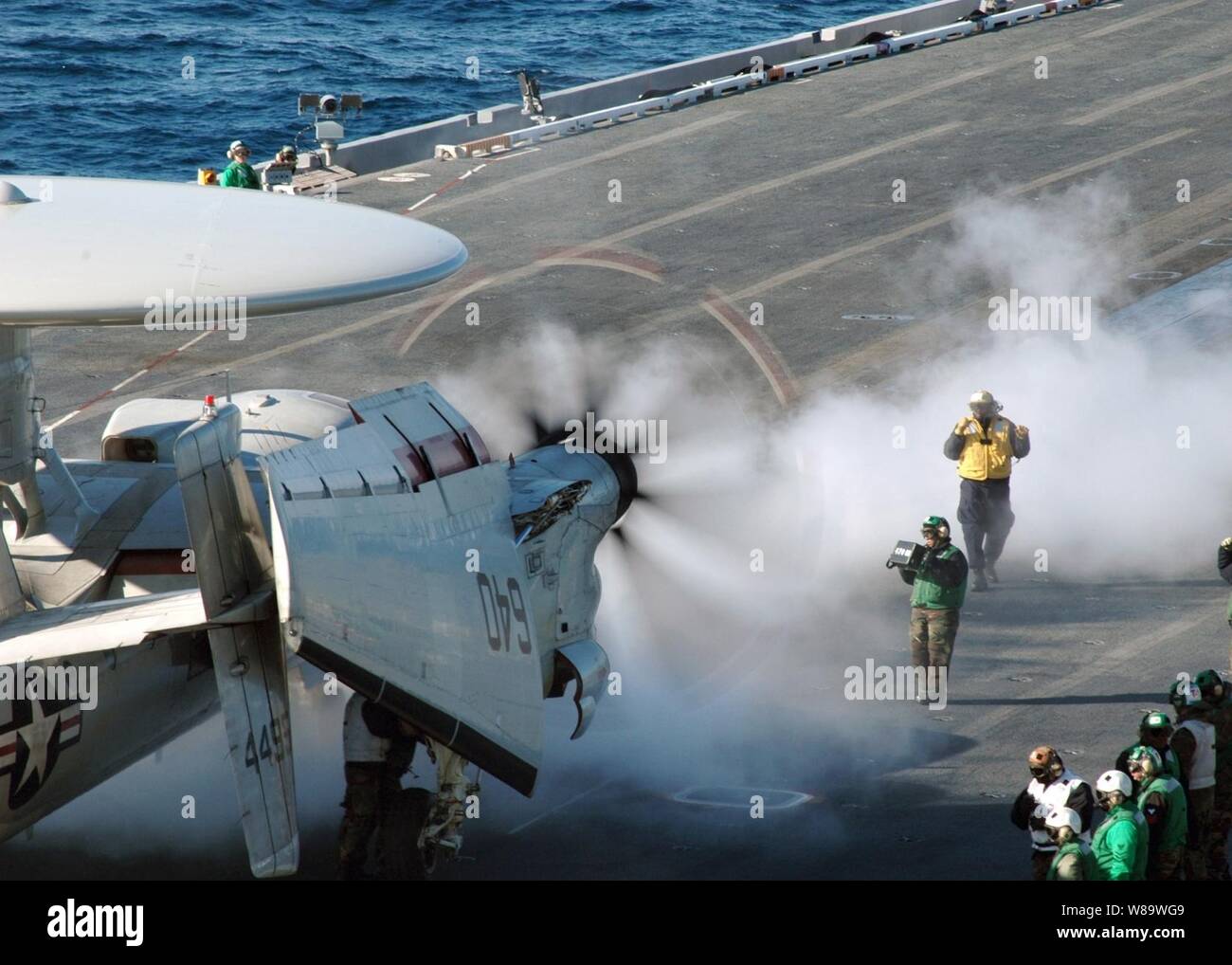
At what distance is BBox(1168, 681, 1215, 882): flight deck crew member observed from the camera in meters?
14.8

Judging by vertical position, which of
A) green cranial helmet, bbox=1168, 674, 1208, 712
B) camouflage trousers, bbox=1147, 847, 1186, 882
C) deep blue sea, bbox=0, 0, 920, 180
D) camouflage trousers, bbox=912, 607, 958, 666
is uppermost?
deep blue sea, bbox=0, 0, 920, 180

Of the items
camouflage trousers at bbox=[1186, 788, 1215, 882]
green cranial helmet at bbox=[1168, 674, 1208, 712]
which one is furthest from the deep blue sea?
camouflage trousers at bbox=[1186, 788, 1215, 882]

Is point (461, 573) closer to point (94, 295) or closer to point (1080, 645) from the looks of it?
point (94, 295)

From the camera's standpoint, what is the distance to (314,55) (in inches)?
2968

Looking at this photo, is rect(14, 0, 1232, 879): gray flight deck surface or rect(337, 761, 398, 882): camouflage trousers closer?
rect(337, 761, 398, 882): camouflage trousers

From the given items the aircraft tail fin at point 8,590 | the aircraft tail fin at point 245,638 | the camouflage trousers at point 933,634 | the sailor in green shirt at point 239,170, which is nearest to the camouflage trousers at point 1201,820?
the camouflage trousers at point 933,634

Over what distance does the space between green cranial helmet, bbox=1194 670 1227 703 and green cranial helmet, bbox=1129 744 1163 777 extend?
5.07 feet

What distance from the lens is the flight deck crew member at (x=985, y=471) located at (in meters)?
21.7

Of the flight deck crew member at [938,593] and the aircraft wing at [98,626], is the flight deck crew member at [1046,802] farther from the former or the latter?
the aircraft wing at [98,626]

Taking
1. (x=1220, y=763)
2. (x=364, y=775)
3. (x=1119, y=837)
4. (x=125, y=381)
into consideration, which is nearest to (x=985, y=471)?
(x=1220, y=763)

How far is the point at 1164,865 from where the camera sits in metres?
13.9

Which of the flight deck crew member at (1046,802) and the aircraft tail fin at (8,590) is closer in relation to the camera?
the aircraft tail fin at (8,590)

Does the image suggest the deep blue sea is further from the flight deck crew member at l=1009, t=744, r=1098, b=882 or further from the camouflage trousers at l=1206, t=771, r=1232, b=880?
the flight deck crew member at l=1009, t=744, r=1098, b=882

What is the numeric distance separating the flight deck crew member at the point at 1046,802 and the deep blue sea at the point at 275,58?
49.0 metres
